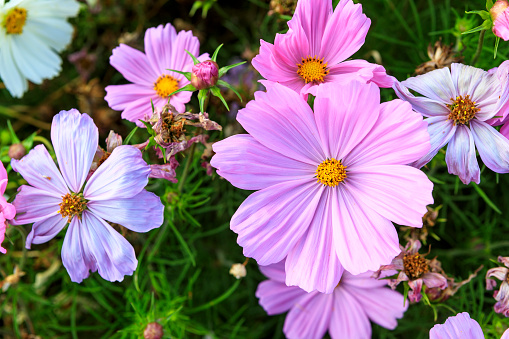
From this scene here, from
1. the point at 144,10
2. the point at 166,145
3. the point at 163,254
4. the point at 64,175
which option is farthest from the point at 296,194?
the point at 144,10

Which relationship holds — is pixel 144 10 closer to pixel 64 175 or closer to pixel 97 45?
pixel 97 45

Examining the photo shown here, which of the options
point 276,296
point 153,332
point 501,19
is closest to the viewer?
point 501,19

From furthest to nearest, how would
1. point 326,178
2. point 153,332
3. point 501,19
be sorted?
point 153,332 → point 326,178 → point 501,19

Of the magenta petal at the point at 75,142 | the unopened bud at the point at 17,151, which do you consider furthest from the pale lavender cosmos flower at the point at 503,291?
the unopened bud at the point at 17,151

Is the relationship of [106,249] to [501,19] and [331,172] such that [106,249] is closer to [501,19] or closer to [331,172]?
[331,172]

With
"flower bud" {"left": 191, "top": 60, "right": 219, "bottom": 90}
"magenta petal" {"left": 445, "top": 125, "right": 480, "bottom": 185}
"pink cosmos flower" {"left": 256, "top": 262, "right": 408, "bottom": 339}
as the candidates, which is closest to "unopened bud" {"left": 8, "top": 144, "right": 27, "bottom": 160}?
"flower bud" {"left": 191, "top": 60, "right": 219, "bottom": 90}

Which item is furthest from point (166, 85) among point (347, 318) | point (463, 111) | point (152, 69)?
point (347, 318)

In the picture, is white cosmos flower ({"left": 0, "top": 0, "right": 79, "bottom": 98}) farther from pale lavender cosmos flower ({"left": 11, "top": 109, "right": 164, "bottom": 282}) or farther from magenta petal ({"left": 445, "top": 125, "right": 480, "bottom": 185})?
magenta petal ({"left": 445, "top": 125, "right": 480, "bottom": 185})
